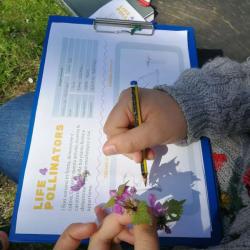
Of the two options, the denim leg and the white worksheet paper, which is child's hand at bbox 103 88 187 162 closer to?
the white worksheet paper

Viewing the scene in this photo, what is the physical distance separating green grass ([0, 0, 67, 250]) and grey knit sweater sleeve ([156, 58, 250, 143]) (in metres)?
0.69

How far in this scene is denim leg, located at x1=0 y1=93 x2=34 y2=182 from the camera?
0.86 metres

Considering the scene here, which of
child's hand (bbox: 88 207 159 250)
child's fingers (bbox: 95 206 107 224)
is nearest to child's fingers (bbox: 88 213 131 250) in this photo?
child's hand (bbox: 88 207 159 250)

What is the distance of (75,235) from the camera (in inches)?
21.8

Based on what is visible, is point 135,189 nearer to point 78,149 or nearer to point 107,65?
point 78,149

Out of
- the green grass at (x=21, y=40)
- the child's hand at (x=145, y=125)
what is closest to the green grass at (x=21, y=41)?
the green grass at (x=21, y=40)

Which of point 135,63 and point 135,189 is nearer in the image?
point 135,189

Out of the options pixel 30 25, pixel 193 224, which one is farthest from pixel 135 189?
pixel 30 25

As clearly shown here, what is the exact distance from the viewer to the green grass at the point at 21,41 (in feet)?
4.16

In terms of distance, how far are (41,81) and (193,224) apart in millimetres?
443

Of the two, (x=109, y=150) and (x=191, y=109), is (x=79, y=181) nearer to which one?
(x=109, y=150)

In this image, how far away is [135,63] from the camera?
2.78 feet

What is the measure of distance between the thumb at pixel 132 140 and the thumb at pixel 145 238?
9.1 inches

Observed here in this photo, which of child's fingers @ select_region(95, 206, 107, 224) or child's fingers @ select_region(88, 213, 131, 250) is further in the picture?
child's fingers @ select_region(95, 206, 107, 224)
